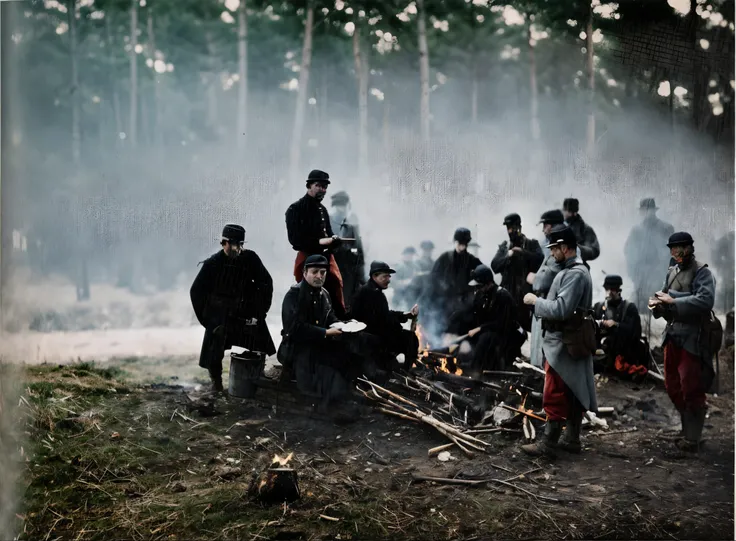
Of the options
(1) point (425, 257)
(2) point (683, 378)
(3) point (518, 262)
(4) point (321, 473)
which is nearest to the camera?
(4) point (321, 473)

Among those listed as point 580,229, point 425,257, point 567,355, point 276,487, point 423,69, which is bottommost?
point 276,487

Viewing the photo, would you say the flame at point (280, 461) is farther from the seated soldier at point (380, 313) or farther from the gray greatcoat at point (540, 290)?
the gray greatcoat at point (540, 290)

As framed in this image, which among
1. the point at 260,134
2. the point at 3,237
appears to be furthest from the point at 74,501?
the point at 260,134

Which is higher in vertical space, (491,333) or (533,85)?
(533,85)

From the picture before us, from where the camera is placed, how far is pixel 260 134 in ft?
14.5

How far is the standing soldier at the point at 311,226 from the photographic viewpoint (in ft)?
14.4

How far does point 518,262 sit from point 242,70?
8.85ft

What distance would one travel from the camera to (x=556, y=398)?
426cm

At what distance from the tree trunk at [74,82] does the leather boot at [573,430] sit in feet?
13.9

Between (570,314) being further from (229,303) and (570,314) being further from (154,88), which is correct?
(154,88)

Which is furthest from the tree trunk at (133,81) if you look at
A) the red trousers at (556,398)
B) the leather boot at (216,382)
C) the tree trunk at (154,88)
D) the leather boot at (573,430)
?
the leather boot at (573,430)

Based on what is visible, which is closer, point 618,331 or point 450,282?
point 618,331

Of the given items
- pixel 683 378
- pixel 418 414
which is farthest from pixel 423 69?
pixel 683 378

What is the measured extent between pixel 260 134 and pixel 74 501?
9.92 ft
